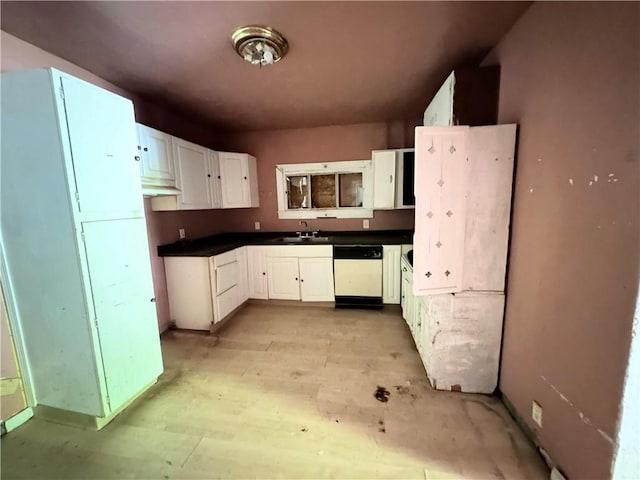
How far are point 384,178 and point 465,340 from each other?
7.03 feet

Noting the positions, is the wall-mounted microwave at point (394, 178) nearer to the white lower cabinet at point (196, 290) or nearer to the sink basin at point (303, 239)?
the sink basin at point (303, 239)

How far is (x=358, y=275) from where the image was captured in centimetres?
329

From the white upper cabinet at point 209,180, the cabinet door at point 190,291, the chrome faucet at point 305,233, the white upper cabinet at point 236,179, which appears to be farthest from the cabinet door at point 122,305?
the chrome faucet at point 305,233

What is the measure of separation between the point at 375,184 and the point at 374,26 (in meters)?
1.94

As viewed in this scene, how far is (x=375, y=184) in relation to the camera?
3.37m

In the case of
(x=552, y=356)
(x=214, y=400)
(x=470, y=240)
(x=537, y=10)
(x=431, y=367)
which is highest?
(x=537, y=10)

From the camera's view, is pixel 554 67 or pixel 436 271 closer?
pixel 554 67

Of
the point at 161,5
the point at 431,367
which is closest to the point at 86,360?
the point at 161,5

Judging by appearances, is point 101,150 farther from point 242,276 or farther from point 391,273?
point 391,273

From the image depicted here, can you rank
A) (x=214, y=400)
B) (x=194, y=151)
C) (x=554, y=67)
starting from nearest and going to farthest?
(x=554, y=67), (x=214, y=400), (x=194, y=151)

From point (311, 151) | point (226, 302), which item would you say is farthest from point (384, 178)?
point (226, 302)

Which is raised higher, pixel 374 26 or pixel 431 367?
pixel 374 26

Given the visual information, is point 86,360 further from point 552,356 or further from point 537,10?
point 537,10

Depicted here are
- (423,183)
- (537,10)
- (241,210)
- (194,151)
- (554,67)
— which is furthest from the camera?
(241,210)
